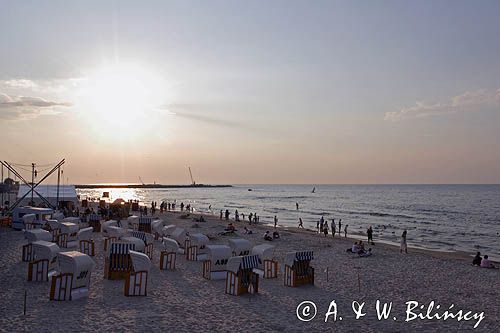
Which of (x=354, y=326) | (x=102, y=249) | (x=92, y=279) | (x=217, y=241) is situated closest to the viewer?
(x=354, y=326)

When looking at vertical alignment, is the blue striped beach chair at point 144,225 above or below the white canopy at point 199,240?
below

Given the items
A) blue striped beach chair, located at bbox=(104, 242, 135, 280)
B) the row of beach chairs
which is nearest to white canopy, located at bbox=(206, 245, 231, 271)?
the row of beach chairs

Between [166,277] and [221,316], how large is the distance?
558 cm

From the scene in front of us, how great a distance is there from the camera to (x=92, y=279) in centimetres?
1644

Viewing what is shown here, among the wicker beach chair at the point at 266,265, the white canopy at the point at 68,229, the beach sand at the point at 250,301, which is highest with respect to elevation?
the white canopy at the point at 68,229

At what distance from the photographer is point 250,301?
14.0m

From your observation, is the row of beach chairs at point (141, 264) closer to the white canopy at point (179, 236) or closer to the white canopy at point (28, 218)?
the white canopy at point (179, 236)

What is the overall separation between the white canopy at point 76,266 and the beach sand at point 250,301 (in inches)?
24.5

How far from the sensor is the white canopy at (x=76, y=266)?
13328 mm

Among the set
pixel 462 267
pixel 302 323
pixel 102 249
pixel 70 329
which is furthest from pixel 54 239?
pixel 462 267

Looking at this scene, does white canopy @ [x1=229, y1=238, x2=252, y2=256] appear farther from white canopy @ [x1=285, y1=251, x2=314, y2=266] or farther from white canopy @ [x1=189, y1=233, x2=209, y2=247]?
white canopy @ [x1=285, y1=251, x2=314, y2=266]

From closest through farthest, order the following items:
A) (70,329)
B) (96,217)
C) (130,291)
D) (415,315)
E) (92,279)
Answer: (70,329), (415,315), (130,291), (92,279), (96,217)

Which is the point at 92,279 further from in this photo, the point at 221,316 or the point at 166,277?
the point at 221,316

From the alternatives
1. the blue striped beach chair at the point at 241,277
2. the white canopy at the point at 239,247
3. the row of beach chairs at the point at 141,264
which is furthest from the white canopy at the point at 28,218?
the blue striped beach chair at the point at 241,277
